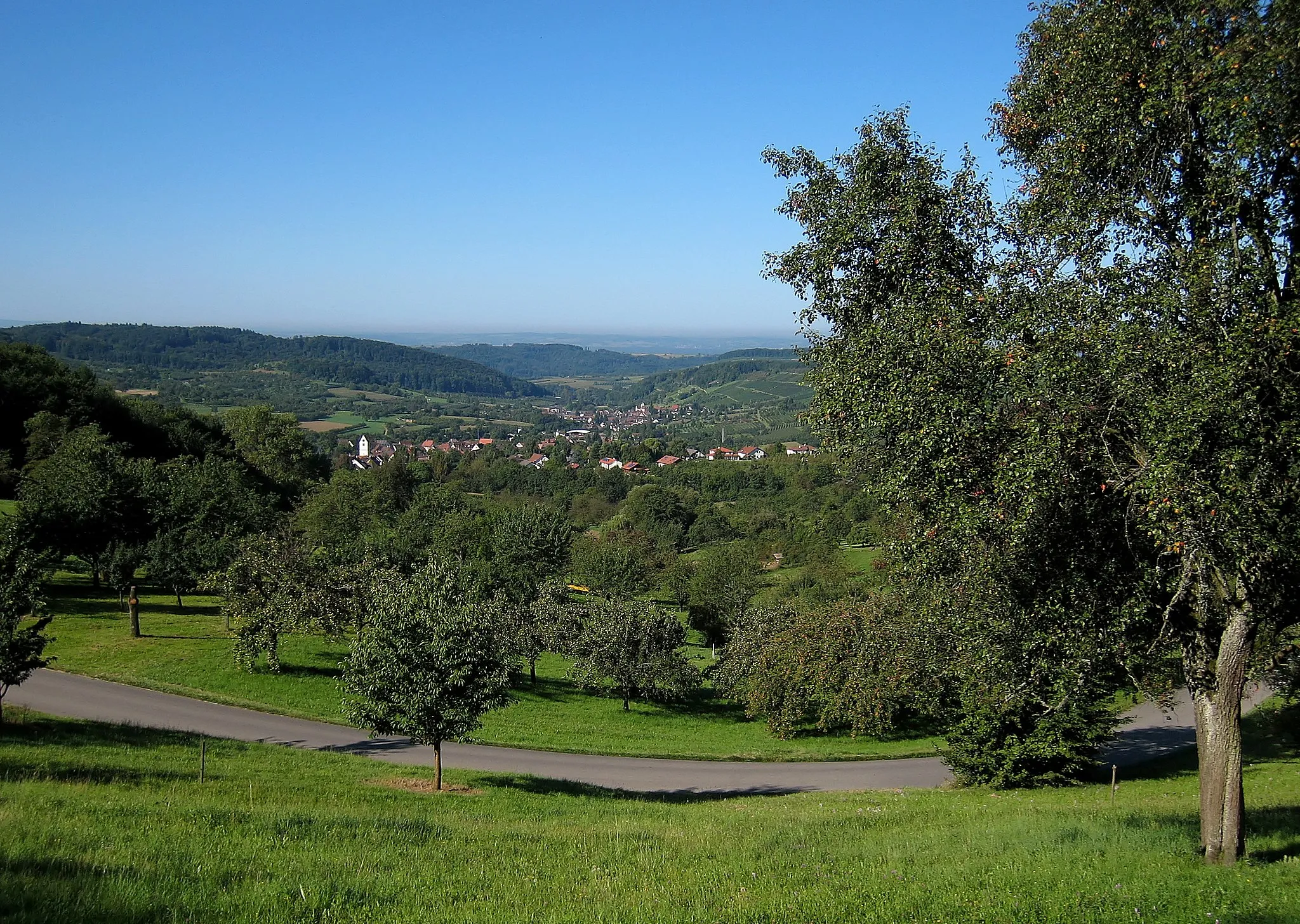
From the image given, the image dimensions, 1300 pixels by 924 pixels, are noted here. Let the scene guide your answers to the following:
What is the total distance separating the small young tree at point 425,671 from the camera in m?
17.5

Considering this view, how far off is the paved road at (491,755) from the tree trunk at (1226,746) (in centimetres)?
1384

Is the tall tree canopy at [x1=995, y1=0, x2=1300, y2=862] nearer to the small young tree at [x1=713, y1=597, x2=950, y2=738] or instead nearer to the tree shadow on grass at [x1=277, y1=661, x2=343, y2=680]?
the small young tree at [x1=713, y1=597, x2=950, y2=738]

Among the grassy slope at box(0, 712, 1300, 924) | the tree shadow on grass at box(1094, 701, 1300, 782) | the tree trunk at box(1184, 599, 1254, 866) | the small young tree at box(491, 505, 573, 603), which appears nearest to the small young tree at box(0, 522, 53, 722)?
the grassy slope at box(0, 712, 1300, 924)

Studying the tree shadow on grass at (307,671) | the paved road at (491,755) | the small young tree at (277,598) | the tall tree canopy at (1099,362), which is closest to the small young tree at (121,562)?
the small young tree at (277,598)

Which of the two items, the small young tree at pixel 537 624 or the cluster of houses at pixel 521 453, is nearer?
the small young tree at pixel 537 624

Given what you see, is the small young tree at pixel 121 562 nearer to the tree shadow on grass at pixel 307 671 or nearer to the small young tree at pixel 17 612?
the tree shadow on grass at pixel 307 671

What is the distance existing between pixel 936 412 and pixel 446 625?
12.4 metres

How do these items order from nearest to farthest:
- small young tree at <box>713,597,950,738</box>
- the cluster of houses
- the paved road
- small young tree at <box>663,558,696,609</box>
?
1. the paved road
2. small young tree at <box>713,597,950,738</box>
3. small young tree at <box>663,558,696,609</box>
4. the cluster of houses

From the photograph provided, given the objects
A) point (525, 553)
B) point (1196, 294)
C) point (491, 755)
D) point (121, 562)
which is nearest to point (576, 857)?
point (1196, 294)

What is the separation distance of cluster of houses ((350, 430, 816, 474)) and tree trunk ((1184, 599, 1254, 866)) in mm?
128310

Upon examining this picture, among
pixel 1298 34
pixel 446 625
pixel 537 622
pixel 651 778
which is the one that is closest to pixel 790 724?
pixel 651 778

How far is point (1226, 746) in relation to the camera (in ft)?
29.2

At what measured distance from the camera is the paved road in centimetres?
2241

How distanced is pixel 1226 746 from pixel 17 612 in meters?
22.3
